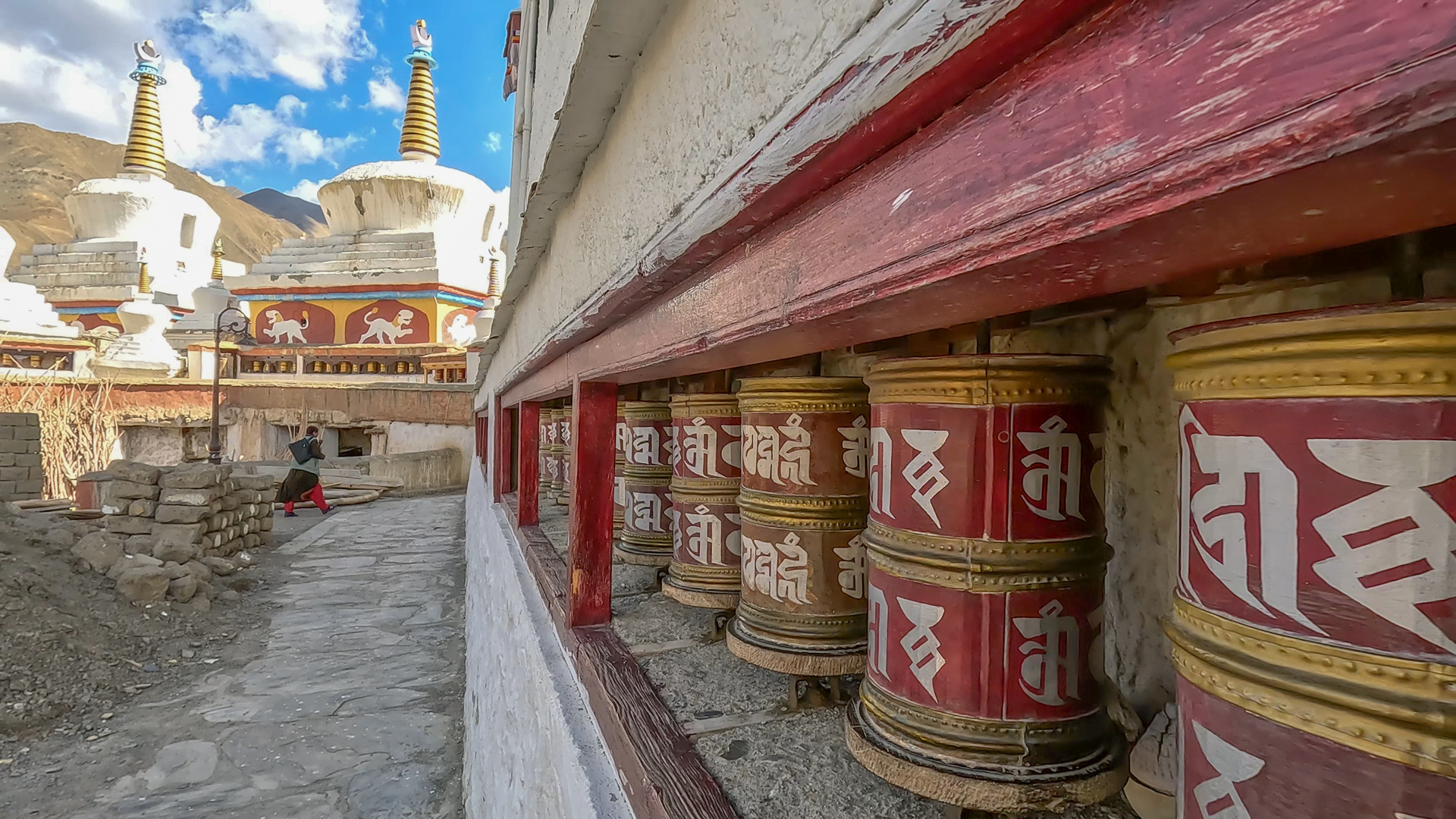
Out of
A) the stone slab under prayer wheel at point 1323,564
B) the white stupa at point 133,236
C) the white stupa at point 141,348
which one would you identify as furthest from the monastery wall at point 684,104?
the white stupa at point 133,236

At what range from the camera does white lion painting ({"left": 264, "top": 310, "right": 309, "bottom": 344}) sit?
1625 cm

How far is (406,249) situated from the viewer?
16.8m

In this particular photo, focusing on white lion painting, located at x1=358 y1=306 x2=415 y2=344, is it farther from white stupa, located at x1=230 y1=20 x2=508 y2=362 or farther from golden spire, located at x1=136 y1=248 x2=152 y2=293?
golden spire, located at x1=136 y1=248 x2=152 y2=293

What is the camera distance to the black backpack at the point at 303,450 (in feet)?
29.7

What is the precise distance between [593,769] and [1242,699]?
1.00 metres

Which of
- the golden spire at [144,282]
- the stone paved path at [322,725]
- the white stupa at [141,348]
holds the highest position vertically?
the golden spire at [144,282]

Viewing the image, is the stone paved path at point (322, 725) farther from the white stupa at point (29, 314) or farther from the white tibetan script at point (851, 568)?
the white stupa at point (29, 314)

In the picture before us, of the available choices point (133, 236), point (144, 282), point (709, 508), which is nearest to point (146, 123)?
point (133, 236)

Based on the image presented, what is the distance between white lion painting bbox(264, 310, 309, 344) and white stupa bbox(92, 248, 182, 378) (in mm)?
1812

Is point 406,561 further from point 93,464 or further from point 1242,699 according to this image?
point 93,464

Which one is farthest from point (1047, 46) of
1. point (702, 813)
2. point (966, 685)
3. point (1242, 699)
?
point (702, 813)

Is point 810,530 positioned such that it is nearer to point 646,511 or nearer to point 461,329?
point 646,511

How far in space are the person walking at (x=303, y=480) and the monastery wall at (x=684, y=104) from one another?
8714 millimetres

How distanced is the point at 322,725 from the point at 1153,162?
4.18 m
